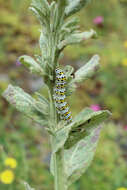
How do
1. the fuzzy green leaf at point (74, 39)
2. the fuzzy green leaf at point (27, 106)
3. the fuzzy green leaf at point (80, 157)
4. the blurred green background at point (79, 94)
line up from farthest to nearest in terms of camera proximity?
the blurred green background at point (79, 94)
the fuzzy green leaf at point (80, 157)
the fuzzy green leaf at point (27, 106)
the fuzzy green leaf at point (74, 39)

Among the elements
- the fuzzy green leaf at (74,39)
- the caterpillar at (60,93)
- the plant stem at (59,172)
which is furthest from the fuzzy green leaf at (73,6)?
the plant stem at (59,172)

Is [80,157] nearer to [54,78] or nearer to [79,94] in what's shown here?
[54,78]

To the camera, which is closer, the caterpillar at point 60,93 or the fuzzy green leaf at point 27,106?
the caterpillar at point 60,93

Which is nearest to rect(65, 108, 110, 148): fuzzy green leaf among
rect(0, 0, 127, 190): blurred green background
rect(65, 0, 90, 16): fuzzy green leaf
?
rect(65, 0, 90, 16): fuzzy green leaf

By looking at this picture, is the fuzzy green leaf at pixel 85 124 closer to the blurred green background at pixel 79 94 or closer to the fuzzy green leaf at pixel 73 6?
the fuzzy green leaf at pixel 73 6

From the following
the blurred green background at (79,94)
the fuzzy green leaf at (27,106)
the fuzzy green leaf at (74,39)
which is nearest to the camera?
the fuzzy green leaf at (74,39)

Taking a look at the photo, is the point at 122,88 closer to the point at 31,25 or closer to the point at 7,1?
the point at 31,25

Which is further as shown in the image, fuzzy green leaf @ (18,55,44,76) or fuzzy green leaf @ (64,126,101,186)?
fuzzy green leaf @ (64,126,101,186)

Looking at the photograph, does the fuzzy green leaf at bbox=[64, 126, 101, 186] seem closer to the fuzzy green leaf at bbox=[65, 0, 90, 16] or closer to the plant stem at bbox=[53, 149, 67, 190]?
the plant stem at bbox=[53, 149, 67, 190]
